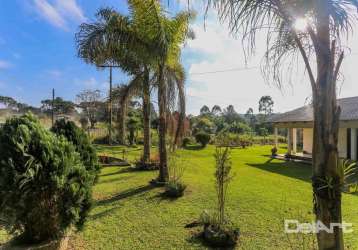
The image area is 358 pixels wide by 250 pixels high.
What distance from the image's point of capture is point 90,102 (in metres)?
35.6

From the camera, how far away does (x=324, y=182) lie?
7.47 ft

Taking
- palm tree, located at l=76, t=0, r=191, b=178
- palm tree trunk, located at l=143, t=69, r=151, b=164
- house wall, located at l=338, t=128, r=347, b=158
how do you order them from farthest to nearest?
house wall, located at l=338, t=128, r=347, b=158
palm tree trunk, located at l=143, t=69, r=151, b=164
palm tree, located at l=76, t=0, r=191, b=178

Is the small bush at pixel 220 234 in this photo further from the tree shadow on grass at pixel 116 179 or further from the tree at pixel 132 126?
the tree at pixel 132 126

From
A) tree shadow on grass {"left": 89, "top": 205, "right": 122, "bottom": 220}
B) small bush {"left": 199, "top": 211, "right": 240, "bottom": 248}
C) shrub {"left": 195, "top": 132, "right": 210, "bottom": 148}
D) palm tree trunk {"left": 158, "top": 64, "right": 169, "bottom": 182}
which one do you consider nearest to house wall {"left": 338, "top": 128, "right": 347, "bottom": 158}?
shrub {"left": 195, "top": 132, "right": 210, "bottom": 148}

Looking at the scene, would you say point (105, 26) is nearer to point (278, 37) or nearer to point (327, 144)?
point (278, 37)

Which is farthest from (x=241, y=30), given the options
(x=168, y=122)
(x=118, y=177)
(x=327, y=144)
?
(x=118, y=177)

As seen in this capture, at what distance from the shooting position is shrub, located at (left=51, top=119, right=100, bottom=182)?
5.61m

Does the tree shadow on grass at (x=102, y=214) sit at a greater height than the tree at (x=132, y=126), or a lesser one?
lesser

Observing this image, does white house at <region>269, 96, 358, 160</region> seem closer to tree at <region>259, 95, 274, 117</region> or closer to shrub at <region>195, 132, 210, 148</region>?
shrub at <region>195, 132, 210, 148</region>

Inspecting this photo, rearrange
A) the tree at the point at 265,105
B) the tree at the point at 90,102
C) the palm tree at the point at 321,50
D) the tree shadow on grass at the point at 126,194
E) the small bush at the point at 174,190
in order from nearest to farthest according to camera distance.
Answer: the palm tree at the point at 321,50 < the tree shadow on grass at the point at 126,194 < the small bush at the point at 174,190 < the tree at the point at 90,102 < the tree at the point at 265,105

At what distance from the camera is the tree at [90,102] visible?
113 feet

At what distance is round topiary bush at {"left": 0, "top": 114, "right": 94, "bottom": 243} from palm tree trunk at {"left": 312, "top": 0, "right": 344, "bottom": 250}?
3.08 m

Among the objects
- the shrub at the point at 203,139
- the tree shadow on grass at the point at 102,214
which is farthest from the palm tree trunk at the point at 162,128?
the shrub at the point at 203,139

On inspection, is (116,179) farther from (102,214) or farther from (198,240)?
(198,240)
